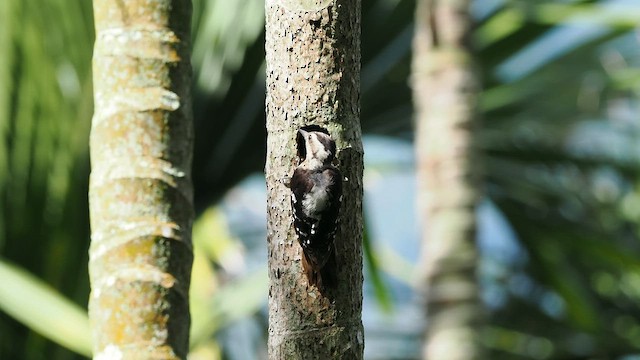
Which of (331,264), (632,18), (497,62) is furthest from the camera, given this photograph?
(497,62)

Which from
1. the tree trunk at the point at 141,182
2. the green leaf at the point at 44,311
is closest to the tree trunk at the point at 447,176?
the green leaf at the point at 44,311

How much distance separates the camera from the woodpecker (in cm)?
74

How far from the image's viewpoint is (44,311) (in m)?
Result: 1.38

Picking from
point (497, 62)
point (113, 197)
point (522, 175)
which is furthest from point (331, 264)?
point (522, 175)

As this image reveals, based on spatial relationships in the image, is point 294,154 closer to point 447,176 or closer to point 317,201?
point 317,201

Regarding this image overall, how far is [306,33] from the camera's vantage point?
79cm

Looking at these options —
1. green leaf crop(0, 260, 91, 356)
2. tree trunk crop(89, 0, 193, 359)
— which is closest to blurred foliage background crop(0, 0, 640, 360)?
green leaf crop(0, 260, 91, 356)

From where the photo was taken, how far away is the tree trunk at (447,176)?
6.14 ft

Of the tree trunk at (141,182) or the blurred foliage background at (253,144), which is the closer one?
the tree trunk at (141,182)

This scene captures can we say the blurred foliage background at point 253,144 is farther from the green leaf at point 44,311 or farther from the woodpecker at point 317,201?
the woodpecker at point 317,201

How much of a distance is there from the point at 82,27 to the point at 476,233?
2.73ft

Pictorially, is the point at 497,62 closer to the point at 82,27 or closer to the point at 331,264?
the point at 82,27

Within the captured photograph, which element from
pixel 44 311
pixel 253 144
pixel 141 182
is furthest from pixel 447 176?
pixel 141 182

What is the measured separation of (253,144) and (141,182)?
4.24 ft
